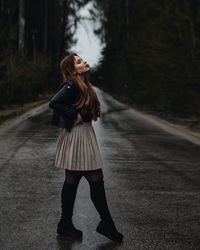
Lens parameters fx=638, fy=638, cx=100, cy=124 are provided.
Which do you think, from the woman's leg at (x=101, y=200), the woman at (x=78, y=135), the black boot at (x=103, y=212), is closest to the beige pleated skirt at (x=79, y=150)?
the woman at (x=78, y=135)

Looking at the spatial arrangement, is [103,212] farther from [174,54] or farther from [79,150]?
[174,54]

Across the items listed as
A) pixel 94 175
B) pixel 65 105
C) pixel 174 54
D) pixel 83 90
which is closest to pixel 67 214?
pixel 94 175

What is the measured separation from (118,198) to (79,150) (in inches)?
101

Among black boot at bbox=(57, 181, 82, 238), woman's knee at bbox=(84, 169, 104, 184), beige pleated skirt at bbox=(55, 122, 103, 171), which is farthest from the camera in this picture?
black boot at bbox=(57, 181, 82, 238)

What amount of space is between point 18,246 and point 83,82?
161 cm

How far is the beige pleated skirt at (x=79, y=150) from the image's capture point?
228 inches

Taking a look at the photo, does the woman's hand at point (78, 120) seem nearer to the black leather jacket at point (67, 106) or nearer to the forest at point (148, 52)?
the black leather jacket at point (67, 106)

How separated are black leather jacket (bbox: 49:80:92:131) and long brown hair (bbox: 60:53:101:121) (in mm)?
44

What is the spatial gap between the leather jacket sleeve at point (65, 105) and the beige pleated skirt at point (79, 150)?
9 centimetres

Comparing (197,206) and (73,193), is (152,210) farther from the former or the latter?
(73,193)

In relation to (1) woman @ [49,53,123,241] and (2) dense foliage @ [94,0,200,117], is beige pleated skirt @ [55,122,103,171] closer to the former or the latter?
(1) woman @ [49,53,123,241]

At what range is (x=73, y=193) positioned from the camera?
6.05 m

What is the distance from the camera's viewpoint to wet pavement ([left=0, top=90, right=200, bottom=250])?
5.98 meters

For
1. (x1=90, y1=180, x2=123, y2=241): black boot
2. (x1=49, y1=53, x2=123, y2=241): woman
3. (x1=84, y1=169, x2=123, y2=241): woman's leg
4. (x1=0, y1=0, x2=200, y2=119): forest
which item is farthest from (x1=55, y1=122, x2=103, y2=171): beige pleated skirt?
(x1=0, y1=0, x2=200, y2=119): forest
